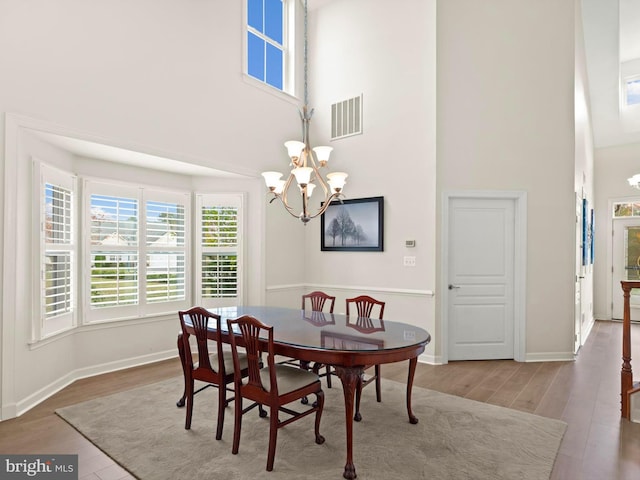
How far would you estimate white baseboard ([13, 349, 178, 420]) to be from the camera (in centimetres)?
328

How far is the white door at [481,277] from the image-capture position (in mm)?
4980

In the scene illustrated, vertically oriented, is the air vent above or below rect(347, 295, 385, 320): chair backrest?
above

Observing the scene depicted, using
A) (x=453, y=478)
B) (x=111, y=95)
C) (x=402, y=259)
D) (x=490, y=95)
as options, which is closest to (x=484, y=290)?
(x=402, y=259)

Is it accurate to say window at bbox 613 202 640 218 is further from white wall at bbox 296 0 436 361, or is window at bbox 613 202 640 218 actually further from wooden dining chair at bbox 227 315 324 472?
wooden dining chair at bbox 227 315 324 472

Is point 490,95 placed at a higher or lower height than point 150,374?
higher

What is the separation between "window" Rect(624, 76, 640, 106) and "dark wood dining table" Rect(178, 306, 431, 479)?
7.22 meters

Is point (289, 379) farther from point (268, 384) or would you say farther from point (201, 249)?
point (201, 249)

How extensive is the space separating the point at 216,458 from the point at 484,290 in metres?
3.73

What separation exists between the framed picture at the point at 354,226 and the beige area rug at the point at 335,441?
2.34m

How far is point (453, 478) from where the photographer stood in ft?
7.83

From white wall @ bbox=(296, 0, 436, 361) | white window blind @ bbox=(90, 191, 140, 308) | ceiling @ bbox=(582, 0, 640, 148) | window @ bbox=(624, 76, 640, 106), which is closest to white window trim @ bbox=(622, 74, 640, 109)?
window @ bbox=(624, 76, 640, 106)

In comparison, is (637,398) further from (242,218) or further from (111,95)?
(111,95)

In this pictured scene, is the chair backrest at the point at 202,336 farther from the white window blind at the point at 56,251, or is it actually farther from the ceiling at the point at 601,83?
the ceiling at the point at 601,83

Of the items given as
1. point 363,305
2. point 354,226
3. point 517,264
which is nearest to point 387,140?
point 354,226
